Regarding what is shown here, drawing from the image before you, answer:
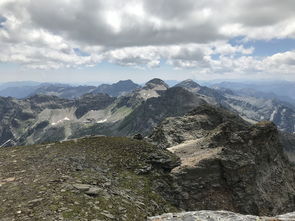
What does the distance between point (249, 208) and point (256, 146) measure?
17.3 meters

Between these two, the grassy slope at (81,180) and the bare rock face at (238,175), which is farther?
the bare rock face at (238,175)

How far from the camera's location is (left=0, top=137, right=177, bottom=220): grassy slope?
18688 mm

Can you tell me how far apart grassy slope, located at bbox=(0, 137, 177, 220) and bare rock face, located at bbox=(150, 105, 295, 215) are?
198 inches

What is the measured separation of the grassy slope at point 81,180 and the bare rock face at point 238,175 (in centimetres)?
504

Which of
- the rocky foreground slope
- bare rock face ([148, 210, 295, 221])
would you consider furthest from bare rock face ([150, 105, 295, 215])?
bare rock face ([148, 210, 295, 221])

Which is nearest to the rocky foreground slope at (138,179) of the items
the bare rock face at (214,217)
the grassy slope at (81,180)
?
the grassy slope at (81,180)

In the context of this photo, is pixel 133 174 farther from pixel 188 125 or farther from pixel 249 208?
pixel 188 125

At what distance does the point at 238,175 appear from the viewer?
45094 millimetres

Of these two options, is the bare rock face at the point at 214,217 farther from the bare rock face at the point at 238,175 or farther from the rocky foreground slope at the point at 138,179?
the bare rock face at the point at 238,175

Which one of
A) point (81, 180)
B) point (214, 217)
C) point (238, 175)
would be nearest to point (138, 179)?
point (81, 180)

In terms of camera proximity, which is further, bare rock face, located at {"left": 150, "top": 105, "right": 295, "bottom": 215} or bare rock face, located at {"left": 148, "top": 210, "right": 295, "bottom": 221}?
bare rock face, located at {"left": 150, "top": 105, "right": 295, "bottom": 215}

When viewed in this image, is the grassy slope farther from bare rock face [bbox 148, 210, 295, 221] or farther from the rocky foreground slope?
bare rock face [bbox 148, 210, 295, 221]

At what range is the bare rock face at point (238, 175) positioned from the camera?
39000mm

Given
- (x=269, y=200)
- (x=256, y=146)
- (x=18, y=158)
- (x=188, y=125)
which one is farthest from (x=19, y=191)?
(x=188, y=125)
